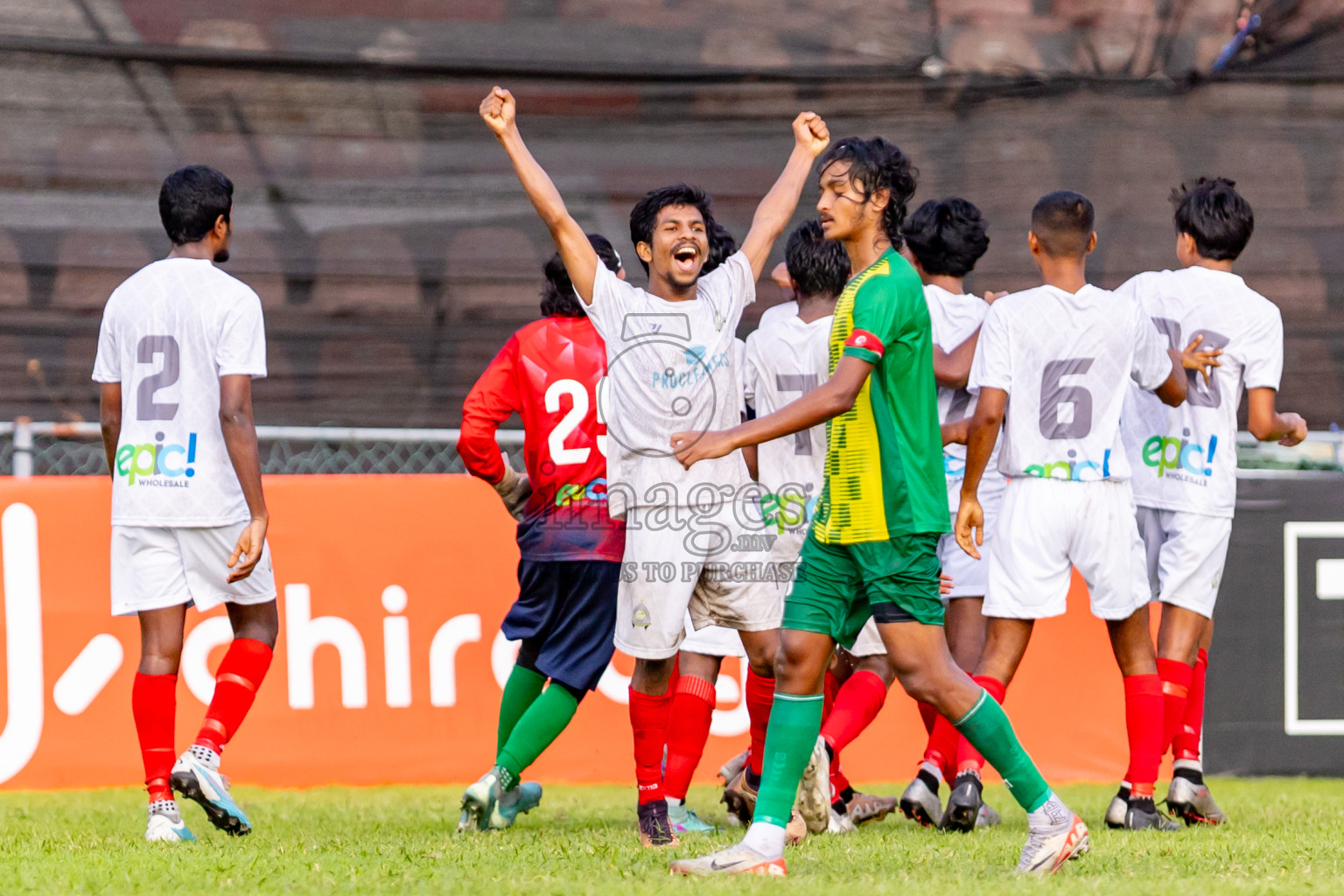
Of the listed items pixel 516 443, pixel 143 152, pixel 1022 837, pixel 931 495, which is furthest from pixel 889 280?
pixel 143 152

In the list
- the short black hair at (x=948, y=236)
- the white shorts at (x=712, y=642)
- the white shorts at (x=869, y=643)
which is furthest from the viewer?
the short black hair at (x=948, y=236)

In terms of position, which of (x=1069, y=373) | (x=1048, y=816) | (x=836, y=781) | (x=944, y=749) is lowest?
(x=836, y=781)

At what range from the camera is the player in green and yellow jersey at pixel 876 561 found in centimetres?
417

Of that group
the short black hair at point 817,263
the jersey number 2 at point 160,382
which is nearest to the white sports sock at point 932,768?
the short black hair at point 817,263

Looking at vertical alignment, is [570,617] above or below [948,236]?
below

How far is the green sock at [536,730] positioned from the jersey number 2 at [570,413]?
797 millimetres

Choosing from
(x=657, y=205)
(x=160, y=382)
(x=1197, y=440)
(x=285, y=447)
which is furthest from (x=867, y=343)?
(x=285, y=447)

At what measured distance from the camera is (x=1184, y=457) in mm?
5758

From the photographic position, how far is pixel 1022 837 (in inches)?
203

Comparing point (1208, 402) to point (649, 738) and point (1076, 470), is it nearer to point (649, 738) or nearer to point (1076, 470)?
point (1076, 470)

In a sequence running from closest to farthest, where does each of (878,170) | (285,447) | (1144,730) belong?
(878,170) → (1144,730) → (285,447)

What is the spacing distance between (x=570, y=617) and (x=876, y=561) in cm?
158

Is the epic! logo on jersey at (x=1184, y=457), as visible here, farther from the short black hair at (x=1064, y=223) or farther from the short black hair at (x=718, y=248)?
the short black hair at (x=718, y=248)

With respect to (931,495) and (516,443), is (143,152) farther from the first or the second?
(931,495)
